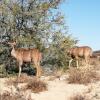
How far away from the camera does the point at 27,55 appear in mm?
23422

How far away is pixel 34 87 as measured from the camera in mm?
17984

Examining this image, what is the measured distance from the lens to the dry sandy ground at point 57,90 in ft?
56.3

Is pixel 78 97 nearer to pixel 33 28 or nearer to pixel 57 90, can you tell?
pixel 57 90

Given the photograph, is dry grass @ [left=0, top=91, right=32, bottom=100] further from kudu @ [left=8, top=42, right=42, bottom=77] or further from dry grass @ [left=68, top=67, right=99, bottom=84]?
kudu @ [left=8, top=42, right=42, bottom=77]

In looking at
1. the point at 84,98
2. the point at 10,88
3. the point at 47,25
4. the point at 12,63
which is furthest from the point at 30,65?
the point at 84,98

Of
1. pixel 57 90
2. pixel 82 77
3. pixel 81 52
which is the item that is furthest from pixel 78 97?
pixel 81 52

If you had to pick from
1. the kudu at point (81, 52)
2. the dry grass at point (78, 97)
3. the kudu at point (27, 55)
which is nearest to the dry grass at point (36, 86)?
the dry grass at point (78, 97)

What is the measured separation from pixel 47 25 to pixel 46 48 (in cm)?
146

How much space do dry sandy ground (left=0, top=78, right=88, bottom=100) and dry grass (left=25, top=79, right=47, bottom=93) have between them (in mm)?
235

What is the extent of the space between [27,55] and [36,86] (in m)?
5.60

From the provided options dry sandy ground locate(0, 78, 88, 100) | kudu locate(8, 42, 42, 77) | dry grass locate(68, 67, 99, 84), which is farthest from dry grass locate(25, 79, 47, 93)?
kudu locate(8, 42, 42, 77)

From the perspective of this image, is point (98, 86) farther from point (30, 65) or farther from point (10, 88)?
point (30, 65)

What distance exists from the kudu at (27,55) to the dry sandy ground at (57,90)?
3.76 m

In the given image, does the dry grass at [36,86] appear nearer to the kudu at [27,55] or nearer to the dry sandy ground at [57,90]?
the dry sandy ground at [57,90]
